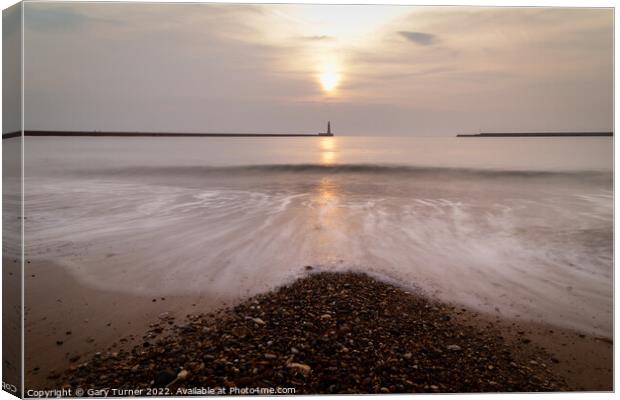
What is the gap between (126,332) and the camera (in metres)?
2.73

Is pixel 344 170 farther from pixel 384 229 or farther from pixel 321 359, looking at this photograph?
pixel 321 359

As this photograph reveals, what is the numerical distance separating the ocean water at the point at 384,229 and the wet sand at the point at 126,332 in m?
0.15

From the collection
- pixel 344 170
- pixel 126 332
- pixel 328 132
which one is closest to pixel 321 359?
pixel 126 332

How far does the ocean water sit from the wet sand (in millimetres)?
153

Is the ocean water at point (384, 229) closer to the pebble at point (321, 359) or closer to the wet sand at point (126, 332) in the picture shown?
the wet sand at point (126, 332)

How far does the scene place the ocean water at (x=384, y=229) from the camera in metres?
3.39

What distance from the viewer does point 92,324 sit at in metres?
2.83

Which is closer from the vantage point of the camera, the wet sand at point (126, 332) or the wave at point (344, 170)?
the wet sand at point (126, 332)

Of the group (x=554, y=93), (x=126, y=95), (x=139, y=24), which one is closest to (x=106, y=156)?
(x=126, y=95)

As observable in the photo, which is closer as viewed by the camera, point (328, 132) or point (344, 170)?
point (328, 132)

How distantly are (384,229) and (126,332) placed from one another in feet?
9.09

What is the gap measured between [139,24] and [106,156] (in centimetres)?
822

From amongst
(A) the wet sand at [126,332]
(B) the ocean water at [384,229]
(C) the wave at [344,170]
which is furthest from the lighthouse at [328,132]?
(C) the wave at [344,170]

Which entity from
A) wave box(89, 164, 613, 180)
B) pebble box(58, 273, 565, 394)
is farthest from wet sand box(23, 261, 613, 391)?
wave box(89, 164, 613, 180)
